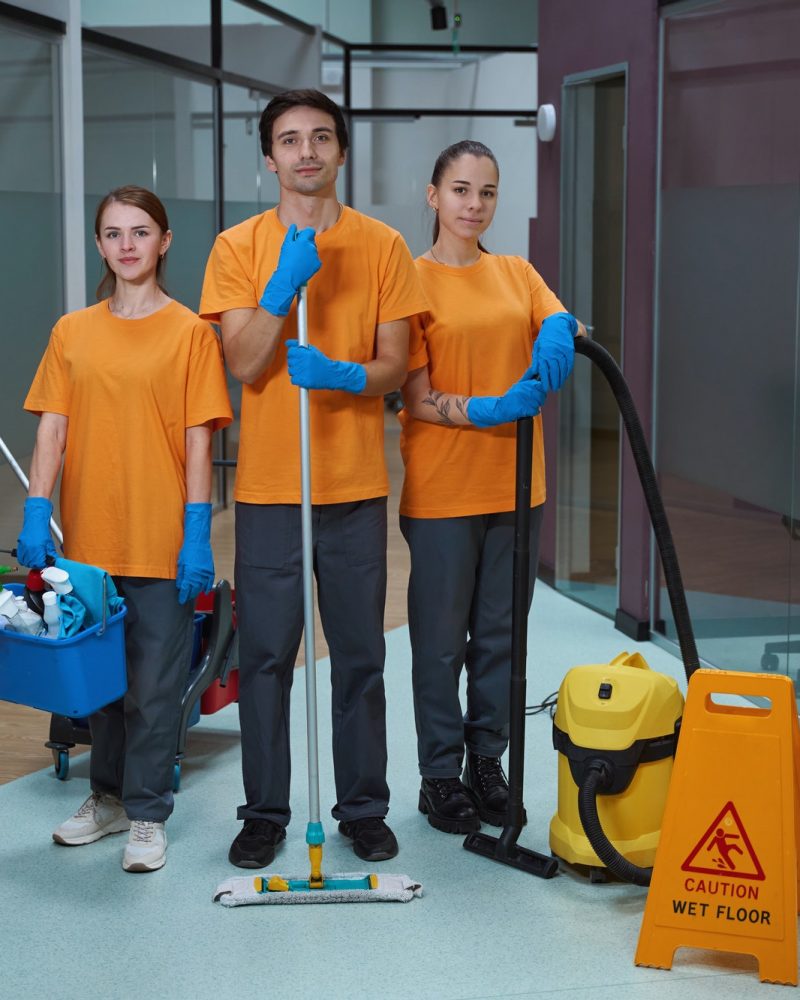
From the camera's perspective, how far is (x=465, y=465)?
9.56 feet

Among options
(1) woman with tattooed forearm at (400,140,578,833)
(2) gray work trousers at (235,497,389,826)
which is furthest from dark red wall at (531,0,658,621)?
(2) gray work trousers at (235,497,389,826)

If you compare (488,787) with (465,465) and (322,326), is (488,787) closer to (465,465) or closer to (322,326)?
(465,465)

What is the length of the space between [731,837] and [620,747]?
1.02 feet

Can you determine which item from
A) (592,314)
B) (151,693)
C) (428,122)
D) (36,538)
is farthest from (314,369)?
(428,122)

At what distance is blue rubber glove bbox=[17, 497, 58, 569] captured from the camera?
270 cm

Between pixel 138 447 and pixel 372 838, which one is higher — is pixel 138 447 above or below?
above

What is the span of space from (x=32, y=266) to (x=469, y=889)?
296 cm

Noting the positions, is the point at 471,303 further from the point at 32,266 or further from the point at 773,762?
the point at 32,266

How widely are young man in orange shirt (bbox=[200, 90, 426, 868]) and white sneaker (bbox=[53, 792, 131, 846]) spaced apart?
0.33 m

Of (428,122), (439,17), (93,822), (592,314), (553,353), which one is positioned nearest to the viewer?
(553,353)

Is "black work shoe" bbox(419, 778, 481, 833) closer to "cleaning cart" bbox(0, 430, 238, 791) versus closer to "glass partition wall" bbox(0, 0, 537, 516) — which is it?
"cleaning cart" bbox(0, 430, 238, 791)

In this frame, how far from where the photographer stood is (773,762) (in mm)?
2379

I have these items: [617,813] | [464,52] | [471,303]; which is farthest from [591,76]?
[464,52]

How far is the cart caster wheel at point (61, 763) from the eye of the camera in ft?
10.9
